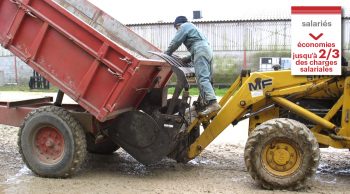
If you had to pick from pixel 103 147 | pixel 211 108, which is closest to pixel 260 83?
pixel 211 108

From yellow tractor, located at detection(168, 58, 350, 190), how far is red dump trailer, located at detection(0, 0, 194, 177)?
62 centimetres

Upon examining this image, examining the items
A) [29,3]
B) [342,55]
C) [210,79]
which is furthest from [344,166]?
[29,3]

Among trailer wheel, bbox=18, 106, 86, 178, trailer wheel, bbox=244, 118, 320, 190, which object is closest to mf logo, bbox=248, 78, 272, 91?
trailer wheel, bbox=244, 118, 320, 190

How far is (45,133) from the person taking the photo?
6.74 meters

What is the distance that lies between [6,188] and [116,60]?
2126mm

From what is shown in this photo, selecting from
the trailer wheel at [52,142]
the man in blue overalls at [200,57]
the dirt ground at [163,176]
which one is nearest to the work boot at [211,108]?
the man in blue overalls at [200,57]

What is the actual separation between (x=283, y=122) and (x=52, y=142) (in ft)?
10.1

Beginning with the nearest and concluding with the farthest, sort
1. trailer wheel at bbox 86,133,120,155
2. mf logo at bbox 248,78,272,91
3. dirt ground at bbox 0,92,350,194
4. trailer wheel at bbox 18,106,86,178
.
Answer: dirt ground at bbox 0,92,350,194 < trailer wheel at bbox 18,106,86,178 < mf logo at bbox 248,78,272,91 < trailer wheel at bbox 86,133,120,155

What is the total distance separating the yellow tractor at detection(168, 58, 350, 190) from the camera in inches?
237

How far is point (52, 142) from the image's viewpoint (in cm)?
668

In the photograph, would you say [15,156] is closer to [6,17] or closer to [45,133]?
[45,133]

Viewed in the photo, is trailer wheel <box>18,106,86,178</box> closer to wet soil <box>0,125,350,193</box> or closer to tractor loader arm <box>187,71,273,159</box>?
wet soil <box>0,125,350,193</box>

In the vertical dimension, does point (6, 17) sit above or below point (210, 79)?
above

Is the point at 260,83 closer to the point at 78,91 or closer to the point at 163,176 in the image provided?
the point at 163,176
